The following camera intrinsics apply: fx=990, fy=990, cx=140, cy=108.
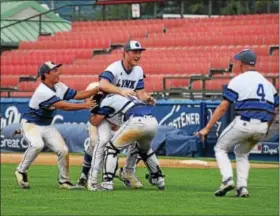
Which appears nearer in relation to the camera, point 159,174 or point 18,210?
point 18,210

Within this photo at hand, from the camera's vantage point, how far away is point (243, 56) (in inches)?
502

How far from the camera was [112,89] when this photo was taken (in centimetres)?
1369

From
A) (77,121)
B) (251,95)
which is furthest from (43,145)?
(77,121)

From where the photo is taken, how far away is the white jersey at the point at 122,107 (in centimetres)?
1402

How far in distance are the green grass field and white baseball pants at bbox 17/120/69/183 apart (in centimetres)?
31

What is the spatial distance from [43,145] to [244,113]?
353 cm

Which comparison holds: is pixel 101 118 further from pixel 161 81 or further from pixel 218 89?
pixel 161 81

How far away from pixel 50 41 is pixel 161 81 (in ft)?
30.3

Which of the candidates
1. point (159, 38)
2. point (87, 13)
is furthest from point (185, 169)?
point (87, 13)

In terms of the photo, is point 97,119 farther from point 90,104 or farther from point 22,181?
point 22,181

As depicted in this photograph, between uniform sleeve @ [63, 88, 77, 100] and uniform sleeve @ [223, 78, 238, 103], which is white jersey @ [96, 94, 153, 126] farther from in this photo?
uniform sleeve @ [223, 78, 238, 103]

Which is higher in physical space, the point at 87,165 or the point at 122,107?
the point at 122,107

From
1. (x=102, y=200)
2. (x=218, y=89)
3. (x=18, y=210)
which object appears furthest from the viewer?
(x=218, y=89)

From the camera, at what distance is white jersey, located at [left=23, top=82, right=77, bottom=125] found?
1468 cm
